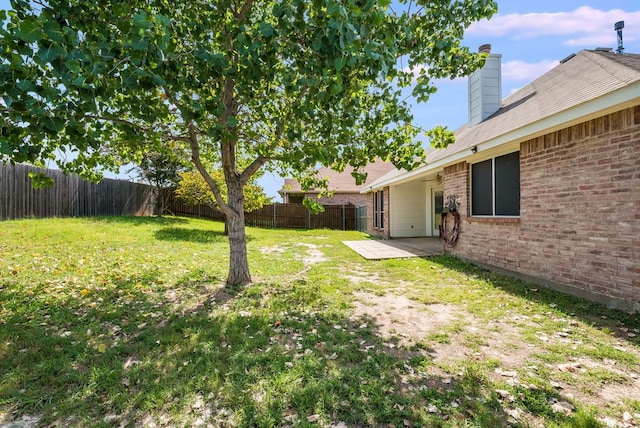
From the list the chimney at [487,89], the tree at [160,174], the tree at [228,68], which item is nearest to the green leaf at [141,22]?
the tree at [228,68]

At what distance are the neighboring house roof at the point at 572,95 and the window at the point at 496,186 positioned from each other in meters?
0.54

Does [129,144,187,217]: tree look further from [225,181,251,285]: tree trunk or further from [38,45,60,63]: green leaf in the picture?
[38,45,60,63]: green leaf

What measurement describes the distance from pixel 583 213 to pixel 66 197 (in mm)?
17090

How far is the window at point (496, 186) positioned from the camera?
6.18 meters

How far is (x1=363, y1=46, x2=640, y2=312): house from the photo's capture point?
4016 millimetres

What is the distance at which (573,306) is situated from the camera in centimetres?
433

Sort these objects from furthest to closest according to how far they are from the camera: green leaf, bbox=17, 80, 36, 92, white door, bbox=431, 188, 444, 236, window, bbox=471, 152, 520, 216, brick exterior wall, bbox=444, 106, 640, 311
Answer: white door, bbox=431, 188, 444, 236
window, bbox=471, 152, 520, 216
brick exterior wall, bbox=444, 106, 640, 311
green leaf, bbox=17, 80, 36, 92

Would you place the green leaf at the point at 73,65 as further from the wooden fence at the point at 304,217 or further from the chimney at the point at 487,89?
the wooden fence at the point at 304,217

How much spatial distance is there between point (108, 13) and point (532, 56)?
311 inches

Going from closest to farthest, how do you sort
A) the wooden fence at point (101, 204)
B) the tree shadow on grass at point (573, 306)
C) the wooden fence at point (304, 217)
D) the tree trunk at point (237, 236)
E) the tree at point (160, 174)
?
the tree shadow on grass at point (573, 306) → the tree trunk at point (237, 236) → the wooden fence at point (101, 204) → the tree at point (160, 174) → the wooden fence at point (304, 217)

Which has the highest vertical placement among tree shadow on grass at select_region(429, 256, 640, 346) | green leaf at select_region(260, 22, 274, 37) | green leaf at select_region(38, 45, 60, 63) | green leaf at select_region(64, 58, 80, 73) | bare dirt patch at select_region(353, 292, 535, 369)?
green leaf at select_region(260, 22, 274, 37)

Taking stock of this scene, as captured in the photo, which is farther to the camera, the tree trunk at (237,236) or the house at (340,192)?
the house at (340,192)

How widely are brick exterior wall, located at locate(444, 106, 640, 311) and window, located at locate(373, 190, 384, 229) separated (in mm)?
8795

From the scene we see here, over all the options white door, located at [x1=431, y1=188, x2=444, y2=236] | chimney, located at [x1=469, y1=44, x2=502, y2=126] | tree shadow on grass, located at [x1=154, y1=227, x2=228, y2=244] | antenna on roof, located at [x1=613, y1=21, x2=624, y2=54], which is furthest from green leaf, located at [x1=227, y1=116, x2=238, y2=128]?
white door, located at [x1=431, y1=188, x2=444, y2=236]
